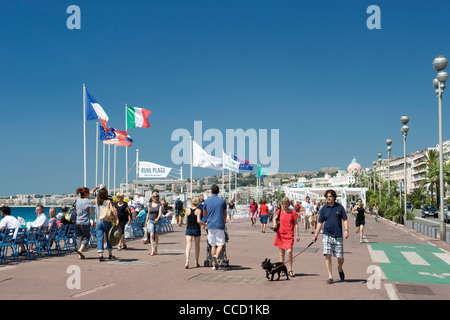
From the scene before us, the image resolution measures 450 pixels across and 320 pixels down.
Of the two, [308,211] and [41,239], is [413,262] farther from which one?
[308,211]

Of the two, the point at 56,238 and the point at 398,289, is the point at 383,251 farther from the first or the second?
the point at 56,238

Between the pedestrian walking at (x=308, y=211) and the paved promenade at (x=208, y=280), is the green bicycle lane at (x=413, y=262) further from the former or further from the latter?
the pedestrian walking at (x=308, y=211)

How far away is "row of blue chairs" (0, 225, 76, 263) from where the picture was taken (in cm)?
1239

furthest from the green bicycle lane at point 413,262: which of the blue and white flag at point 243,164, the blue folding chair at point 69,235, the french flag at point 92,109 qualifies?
the blue and white flag at point 243,164

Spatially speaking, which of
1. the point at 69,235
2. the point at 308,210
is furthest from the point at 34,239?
the point at 308,210

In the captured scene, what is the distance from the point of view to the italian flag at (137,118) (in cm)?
3072

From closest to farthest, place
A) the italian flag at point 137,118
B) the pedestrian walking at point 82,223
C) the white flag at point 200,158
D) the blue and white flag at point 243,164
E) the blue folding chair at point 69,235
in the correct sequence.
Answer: the pedestrian walking at point 82,223, the blue folding chair at point 69,235, the italian flag at point 137,118, the white flag at point 200,158, the blue and white flag at point 243,164

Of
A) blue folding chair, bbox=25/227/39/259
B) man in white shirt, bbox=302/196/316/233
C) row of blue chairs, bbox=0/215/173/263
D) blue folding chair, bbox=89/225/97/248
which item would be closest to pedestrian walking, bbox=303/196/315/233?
man in white shirt, bbox=302/196/316/233

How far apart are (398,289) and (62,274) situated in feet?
23.0

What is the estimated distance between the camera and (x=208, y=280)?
971cm

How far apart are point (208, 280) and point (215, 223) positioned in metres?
1.90

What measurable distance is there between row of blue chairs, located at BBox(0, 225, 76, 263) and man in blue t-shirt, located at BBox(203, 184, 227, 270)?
17.3 feet

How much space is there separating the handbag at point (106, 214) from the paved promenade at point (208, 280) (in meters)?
1.16

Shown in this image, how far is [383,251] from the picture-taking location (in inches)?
640
